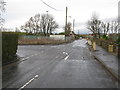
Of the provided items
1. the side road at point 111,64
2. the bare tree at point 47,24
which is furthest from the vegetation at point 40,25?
the side road at point 111,64

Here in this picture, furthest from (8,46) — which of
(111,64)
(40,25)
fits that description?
(40,25)

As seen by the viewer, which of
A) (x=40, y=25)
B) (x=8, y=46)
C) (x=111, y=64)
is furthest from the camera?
(x=40, y=25)

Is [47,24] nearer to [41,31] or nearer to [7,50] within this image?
[41,31]

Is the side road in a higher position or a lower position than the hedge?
lower

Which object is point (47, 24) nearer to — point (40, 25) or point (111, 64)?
point (40, 25)

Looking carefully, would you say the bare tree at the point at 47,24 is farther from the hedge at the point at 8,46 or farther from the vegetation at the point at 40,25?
the hedge at the point at 8,46

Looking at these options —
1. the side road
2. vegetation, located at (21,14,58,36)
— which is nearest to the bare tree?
vegetation, located at (21,14,58,36)

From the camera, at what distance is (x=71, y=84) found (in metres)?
8.12

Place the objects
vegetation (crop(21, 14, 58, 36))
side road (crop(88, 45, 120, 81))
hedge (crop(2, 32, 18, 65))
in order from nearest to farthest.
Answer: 1. side road (crop(88, 45, 120, 81))
2. hedge (crop(2, 32, 18, 65))
3. vegetation (crop(21, 14, 58, 36))

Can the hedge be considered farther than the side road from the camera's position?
Yes

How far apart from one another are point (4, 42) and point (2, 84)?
6091 millimetres

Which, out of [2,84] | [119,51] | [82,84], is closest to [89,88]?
[82,84]

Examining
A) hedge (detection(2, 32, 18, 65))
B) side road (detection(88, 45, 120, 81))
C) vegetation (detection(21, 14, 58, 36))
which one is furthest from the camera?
vegetation (detection(21, 14, 58, 36))

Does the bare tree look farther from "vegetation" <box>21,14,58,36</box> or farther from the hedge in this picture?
the hedge
